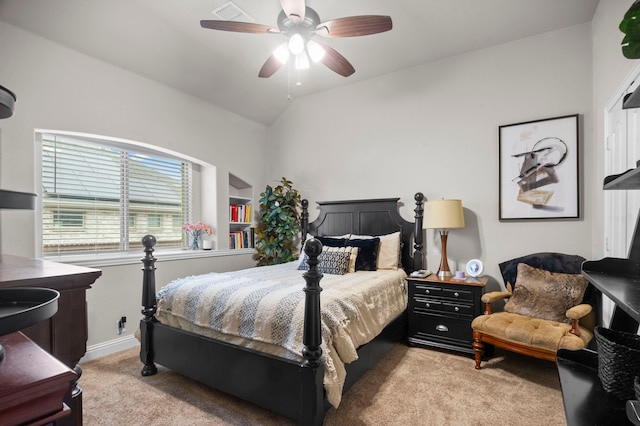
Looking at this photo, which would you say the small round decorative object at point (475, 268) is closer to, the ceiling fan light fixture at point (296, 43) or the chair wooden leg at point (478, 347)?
the chair wooden leg at point (478, 347)

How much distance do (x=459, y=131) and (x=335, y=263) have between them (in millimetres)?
1975

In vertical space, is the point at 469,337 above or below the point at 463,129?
below

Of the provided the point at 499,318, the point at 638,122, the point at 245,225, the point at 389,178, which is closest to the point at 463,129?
the point at 389,178

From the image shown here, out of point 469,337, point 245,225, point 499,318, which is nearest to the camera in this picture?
point 499,318

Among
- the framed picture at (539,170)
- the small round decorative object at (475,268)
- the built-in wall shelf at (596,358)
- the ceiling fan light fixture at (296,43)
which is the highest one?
the ceiling fan light fixture at (296,43)

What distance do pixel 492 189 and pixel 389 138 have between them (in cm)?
130

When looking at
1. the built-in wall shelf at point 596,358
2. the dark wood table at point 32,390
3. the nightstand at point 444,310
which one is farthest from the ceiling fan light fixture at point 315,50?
the dark wood table at point 32,390

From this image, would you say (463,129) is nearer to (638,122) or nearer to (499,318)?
(638,122)

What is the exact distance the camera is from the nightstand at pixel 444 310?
2980 millimetres

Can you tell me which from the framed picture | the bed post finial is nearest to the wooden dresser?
the bed post finial

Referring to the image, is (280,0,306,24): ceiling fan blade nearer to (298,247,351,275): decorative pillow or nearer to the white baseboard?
(298,247,351,275): decorative pillow

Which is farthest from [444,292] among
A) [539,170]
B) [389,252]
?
[539,170]

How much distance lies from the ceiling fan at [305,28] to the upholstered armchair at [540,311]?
2386 mm

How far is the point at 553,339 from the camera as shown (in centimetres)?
225
